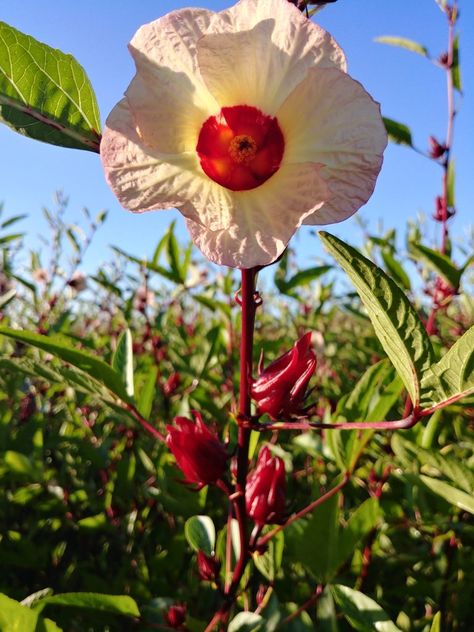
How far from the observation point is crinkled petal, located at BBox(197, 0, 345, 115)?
561 mm

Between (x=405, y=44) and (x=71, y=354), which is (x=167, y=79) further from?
(x=405, y=44)

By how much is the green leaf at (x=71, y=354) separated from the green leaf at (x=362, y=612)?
1.82ft

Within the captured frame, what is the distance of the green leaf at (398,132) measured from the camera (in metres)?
1.52

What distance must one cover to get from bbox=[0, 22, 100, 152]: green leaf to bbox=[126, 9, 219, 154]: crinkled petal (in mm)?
119

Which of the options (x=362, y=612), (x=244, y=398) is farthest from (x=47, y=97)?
(x=362, y=612)

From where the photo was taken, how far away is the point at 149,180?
22.8 inches

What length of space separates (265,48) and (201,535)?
92 centimetres

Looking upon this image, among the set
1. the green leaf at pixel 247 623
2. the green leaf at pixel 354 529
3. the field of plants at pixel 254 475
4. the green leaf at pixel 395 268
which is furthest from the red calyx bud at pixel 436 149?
→ the green leaf at pixel 247 623

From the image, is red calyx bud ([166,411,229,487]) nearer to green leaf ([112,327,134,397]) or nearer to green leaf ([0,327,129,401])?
green leaf ([0,327,129,401])

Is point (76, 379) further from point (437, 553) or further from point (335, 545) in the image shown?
point (437, 553)

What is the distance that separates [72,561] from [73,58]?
200cm

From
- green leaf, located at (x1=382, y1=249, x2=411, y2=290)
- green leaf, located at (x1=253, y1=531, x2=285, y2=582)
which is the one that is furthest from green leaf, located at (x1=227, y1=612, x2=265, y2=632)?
green leaf, located at (x1=382, y1=249, x2=411, y2=290)

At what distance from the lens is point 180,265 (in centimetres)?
191

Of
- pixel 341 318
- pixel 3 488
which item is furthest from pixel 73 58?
pixel 341 318
